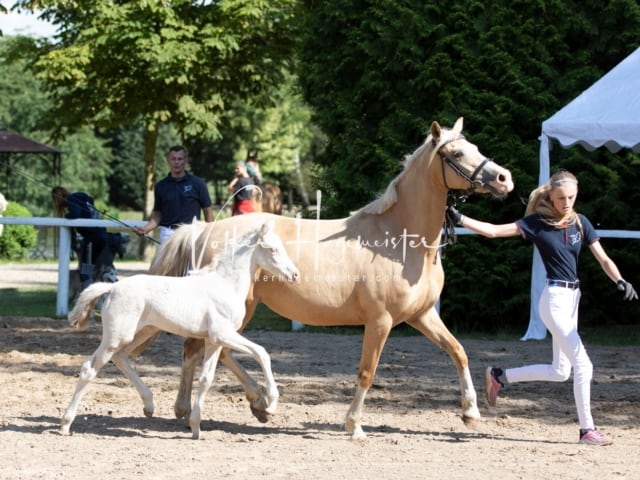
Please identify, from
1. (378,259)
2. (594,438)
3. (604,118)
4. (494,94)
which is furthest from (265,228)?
(494,94)

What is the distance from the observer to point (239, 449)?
6074mm

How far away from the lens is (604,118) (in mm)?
9656

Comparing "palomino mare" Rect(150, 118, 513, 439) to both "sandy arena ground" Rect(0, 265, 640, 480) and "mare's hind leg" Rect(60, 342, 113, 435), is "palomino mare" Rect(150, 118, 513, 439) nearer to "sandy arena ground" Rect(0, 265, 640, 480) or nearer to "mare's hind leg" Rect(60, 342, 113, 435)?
"sandy arena ground" Rect(0, 265, 640, 480)

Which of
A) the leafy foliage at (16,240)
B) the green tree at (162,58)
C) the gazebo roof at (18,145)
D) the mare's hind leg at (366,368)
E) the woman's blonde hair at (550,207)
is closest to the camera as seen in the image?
the woman's blonde hair at (550,207)

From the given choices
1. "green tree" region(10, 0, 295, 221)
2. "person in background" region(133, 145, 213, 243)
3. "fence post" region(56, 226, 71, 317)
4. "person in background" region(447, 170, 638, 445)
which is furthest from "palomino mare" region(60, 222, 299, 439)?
"green tree" region(10, 0, 295, 221)

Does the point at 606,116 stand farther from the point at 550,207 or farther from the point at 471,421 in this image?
the point at 471,421

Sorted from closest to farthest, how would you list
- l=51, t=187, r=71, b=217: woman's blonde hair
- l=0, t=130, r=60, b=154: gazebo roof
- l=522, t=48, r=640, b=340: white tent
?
l=522, t=48, r=640, b=340: white tent < l=51, t=187, r=71, b=217: woman's blonde hair < l=0, t=130, r=60, b=154: gazebo roof

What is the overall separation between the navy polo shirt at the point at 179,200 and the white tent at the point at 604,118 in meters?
3.62

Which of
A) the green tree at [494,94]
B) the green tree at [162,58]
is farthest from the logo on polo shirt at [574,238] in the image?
the green tree at [162,58]

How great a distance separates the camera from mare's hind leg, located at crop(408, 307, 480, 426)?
6.84 m

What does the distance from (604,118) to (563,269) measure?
3809mm

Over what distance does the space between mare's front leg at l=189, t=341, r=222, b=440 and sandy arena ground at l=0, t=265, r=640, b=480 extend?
0.12 meters

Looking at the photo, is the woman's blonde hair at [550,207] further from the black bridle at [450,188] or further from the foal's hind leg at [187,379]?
the foal's hind leg at [187,379]

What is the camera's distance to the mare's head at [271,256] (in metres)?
6.25
